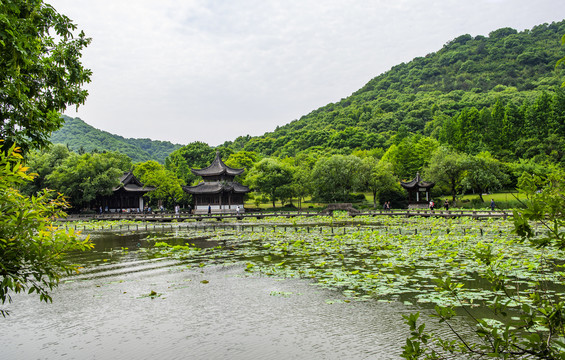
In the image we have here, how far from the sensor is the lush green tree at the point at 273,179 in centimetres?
4894

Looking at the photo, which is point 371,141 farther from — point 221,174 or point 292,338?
point 292,338

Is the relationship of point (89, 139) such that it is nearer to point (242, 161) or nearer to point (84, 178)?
point (242, 161)

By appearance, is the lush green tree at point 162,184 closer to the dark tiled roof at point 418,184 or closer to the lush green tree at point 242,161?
the lush green tree at point 242,161

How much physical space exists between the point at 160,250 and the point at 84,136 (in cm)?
11371

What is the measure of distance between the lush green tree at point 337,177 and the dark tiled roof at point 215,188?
9.72 m

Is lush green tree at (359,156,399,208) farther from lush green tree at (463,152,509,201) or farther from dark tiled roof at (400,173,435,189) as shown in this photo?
lush green tree at (463,152,509,201)

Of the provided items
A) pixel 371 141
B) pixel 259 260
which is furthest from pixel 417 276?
pixel 371 141

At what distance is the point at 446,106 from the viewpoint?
90.9 meters

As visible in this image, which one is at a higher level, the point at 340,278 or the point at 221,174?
the point at 221,174

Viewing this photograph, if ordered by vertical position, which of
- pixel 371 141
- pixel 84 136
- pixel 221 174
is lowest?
pixel 221 174

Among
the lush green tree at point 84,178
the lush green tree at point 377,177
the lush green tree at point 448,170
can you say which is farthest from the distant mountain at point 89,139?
the lush green tree at point 448,170

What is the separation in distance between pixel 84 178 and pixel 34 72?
132 ft

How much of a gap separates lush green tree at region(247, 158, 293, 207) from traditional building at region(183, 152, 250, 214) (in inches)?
73.8

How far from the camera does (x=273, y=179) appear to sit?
161 ft
